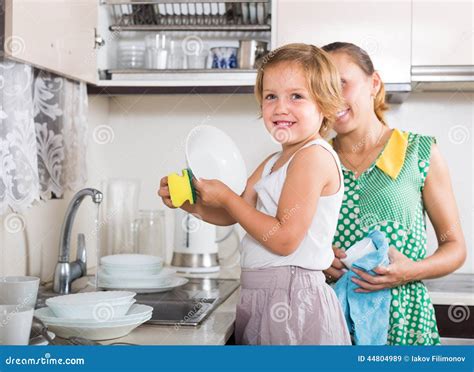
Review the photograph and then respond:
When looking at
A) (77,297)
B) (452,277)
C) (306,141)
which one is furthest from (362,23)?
(77,297)

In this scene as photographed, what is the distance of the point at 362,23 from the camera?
4.92 ft

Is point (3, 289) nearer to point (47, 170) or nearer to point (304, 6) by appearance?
point (47, 170)

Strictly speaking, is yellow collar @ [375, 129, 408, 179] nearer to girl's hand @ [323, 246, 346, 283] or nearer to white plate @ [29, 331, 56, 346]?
girl's hand @ [323, 246, 346, 283]

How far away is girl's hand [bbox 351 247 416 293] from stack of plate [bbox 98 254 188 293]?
400mm

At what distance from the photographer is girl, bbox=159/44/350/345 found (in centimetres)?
100

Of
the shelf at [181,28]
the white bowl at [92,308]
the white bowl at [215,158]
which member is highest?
the shelf at [181,28]

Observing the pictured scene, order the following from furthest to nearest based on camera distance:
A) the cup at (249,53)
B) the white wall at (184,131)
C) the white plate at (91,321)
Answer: the white wall at (184,131), the cup at (249,53), the white plate at (91,321)

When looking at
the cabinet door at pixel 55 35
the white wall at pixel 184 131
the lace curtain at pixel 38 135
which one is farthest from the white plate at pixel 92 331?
the white wall at pixel 184 131

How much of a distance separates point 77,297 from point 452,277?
988 millimetres

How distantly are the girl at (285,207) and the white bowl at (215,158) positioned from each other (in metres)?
0.14

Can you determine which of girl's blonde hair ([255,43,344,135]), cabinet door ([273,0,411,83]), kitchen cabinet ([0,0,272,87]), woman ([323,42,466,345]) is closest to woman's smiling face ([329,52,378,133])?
woman ([323,42,466,345])

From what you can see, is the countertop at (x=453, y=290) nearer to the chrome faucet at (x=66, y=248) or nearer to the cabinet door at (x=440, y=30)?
the cabinet door at (x=440, y=30)

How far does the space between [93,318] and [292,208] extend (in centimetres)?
31

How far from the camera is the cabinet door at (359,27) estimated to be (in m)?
1.49
